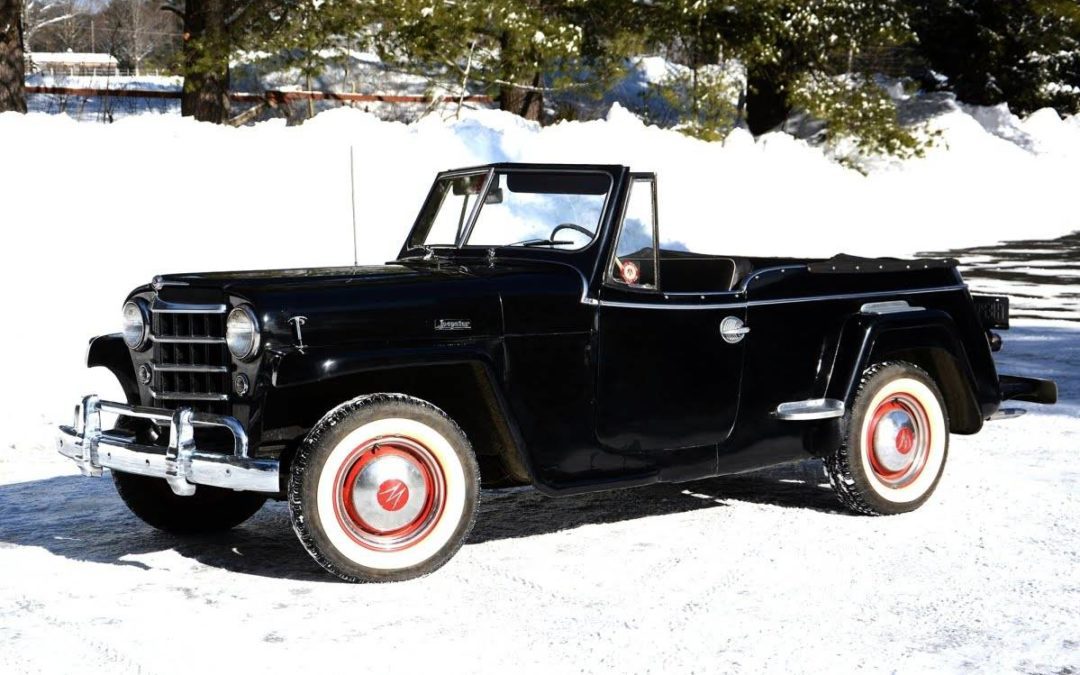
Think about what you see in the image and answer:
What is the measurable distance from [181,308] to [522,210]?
1564 millimetres

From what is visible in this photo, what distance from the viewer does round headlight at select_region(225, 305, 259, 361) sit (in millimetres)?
5430

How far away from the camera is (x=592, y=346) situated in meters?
6.08

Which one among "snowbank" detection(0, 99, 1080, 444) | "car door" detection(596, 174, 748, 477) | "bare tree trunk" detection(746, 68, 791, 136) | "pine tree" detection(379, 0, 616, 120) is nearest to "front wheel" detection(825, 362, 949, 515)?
"car door" detection(596, 174, 748, 477)

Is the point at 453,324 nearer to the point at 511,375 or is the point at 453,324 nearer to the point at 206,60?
the point at 511,375

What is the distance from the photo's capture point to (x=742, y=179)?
24.7 meters

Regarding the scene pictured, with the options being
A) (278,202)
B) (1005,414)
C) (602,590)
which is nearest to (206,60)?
(278,202)

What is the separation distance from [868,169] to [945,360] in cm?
2517

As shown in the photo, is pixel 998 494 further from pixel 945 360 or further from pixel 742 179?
pixel 742 179

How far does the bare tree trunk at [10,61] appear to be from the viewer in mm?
21562

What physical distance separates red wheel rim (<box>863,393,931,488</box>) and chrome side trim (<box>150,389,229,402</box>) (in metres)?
2.94

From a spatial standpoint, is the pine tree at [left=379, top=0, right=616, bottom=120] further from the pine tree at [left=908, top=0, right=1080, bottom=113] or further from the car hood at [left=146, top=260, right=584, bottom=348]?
the car hood at [left=146, top=260, right=584, bottom=348]

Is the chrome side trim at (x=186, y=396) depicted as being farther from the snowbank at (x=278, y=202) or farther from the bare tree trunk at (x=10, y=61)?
the bare tree trunk at (x=10, y=61)

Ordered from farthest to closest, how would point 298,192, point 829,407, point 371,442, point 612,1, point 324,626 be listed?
point 612,1, point 298,192, point 829,407, point 371,442, point 324,626

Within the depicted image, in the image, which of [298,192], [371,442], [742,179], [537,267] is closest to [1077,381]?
[537,267]
